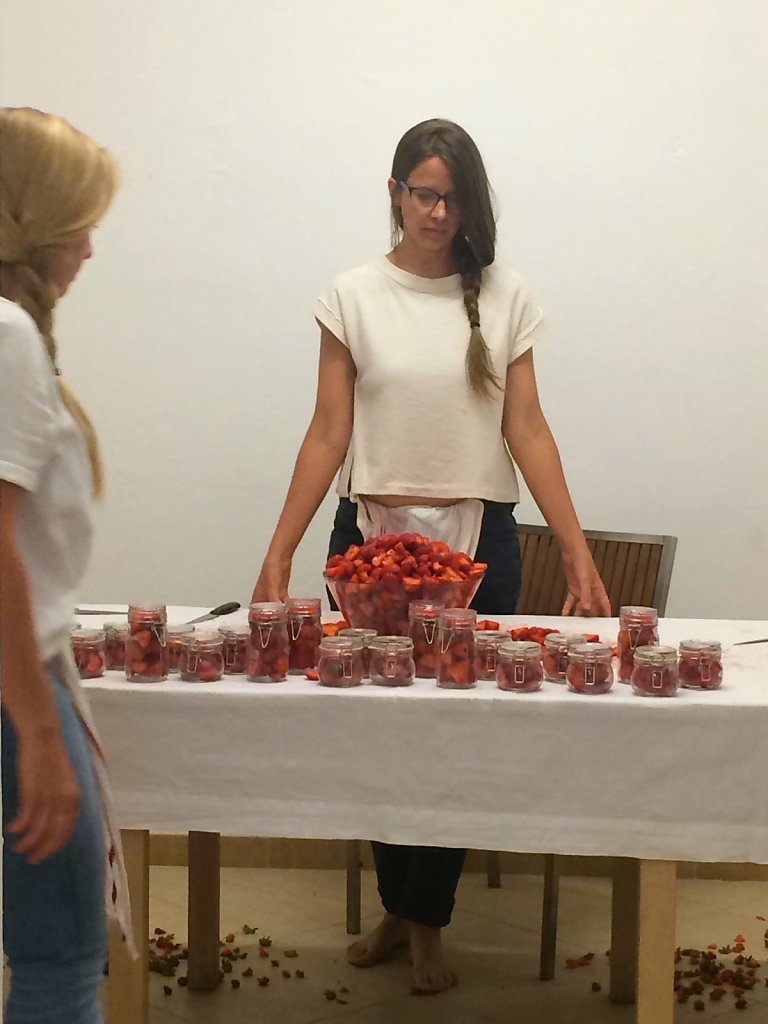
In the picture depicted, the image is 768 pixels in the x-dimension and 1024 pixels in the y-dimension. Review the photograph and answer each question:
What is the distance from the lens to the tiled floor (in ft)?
6.17

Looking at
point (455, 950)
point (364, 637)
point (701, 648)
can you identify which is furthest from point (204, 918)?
point (701, 648)

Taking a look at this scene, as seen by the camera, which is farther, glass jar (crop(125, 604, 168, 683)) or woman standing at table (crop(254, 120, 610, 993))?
woman standing at table (crop(254, 120, 610, 993))

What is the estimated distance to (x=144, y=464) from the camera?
230cm

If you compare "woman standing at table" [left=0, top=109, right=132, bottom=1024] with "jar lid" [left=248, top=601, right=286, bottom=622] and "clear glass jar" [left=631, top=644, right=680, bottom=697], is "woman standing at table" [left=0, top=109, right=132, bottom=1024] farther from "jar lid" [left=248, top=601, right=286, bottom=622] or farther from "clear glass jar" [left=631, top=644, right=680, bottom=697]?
"clear glass jar" [left=631, top=644, right=680, bottom=697]

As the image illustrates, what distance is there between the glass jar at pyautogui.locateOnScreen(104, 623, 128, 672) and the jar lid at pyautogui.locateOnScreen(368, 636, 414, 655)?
0.98 feet

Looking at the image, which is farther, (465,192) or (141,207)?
(141,207)

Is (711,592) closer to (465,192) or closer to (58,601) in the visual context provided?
(465,192)

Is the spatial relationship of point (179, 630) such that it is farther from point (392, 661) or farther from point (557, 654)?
point (557, 654)

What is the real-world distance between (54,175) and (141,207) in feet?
4.23

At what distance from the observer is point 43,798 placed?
1.03 meters

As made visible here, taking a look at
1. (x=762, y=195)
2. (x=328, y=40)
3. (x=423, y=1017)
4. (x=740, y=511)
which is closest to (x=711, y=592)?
(x=740, y=511)

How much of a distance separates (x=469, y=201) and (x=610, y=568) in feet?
2.40

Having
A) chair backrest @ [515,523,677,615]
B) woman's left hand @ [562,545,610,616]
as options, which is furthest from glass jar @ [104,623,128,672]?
chair backrest @ [515,523,677,615]

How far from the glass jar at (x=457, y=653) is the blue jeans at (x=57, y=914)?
0.44m
